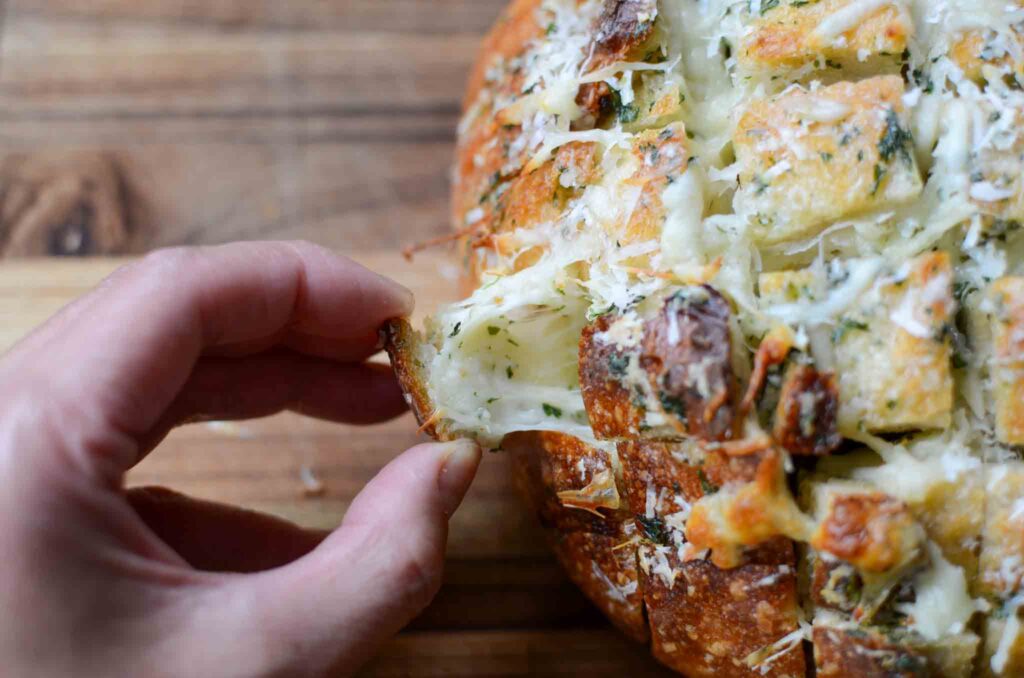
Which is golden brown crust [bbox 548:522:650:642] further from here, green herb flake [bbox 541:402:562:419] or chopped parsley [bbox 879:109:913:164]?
chopped parsley [bbox 879:109:913:164]

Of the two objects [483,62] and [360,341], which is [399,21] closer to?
[483,62]

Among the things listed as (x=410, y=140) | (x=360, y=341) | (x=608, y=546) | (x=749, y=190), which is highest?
(x=749, y=190)

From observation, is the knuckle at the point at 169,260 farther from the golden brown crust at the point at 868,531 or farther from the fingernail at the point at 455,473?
the golden brown crust at the point at 868,531

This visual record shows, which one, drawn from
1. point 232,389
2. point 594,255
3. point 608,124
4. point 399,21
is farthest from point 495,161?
point 399,21

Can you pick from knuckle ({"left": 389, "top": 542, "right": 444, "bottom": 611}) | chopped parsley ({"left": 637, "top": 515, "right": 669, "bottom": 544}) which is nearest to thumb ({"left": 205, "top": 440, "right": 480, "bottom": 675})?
knuckle ({"left": 389, "top": 542, "right": 444, "bottom": 611})

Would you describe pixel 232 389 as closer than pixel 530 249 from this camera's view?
No

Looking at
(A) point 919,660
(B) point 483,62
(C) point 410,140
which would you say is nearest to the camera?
(A) point 919,660

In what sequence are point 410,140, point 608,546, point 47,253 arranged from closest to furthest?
1. point 608,546
2. point 47,253
3. point 410,140

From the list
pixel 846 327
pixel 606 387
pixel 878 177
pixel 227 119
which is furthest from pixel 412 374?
pixel 227 119
